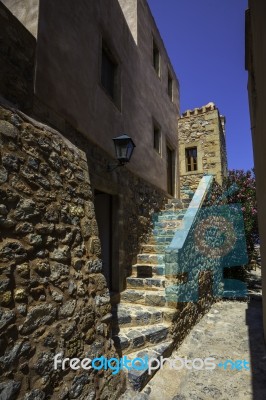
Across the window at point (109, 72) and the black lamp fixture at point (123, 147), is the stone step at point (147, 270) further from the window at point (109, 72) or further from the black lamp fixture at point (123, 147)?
the window at point (109, 72)

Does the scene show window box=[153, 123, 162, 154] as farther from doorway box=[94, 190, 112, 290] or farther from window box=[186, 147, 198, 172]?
window box=[186, 147, 198, 172]

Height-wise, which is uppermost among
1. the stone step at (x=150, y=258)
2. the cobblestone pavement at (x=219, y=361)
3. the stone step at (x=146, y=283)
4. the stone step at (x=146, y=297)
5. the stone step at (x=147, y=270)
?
the stone step at (x=150, y=258)

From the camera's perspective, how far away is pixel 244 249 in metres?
8.54

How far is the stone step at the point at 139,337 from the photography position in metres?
3.44

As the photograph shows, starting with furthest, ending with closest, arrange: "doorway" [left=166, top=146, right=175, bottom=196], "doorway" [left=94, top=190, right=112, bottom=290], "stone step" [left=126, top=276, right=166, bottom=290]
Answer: "doorway" [left=166, top=146, right=175, bottom=196] → "doorway" [left=94, top=190, right=112, bottom=290] → "stone step" [left=126, top=276, right=166, bottom=290]

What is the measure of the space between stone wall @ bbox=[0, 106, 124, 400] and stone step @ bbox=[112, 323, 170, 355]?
57cm

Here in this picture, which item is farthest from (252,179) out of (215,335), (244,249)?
(215,335)

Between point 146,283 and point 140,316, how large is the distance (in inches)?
39.9

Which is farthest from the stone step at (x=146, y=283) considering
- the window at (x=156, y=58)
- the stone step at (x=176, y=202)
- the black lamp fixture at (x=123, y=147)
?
the window at (x=156, y=58)

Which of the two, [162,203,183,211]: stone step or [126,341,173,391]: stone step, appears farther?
[162,203,183,211]: stone step

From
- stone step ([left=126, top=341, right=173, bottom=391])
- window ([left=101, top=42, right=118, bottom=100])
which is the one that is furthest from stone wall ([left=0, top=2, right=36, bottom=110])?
stone step ([left=126, top=341, right=173, bottom=391])

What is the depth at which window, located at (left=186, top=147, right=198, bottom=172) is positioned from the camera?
11.6 m

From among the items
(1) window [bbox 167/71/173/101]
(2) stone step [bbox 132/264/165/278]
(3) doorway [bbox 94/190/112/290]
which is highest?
(1) window [bbox 167/71/173/101]

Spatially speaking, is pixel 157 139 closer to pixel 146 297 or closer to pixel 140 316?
pixel 146 297
